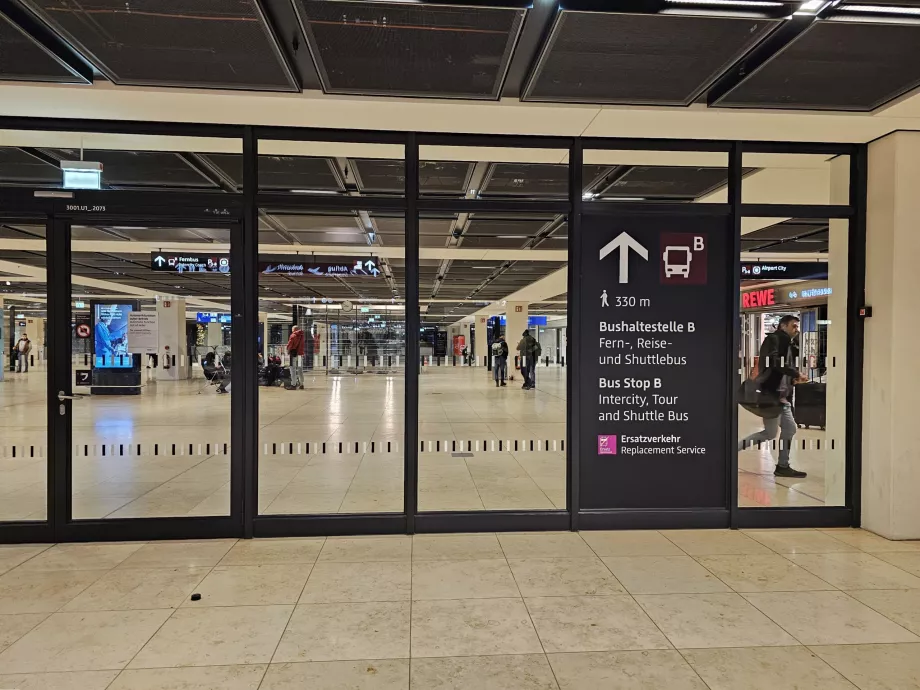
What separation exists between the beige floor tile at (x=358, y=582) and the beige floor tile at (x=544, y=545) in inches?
30.9

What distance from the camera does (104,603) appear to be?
308 centimetres

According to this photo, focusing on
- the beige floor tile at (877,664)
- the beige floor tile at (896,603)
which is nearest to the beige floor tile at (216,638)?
the beige floor tile at (877,664)

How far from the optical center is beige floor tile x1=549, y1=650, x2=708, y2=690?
2.35m

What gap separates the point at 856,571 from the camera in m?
3.54

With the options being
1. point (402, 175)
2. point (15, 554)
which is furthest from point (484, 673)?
point (402, 175)

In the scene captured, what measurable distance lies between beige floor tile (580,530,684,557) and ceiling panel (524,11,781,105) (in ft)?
10.2

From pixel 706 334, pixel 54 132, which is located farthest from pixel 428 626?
pixel 54 132

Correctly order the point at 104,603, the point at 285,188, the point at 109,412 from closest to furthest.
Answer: the point at 104,603, the point at 285,188, the point at 109,412

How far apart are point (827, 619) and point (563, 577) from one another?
1409mm

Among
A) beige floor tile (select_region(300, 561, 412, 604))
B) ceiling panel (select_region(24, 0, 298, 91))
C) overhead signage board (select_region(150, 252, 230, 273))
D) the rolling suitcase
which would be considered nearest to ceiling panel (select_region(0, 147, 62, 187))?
ceiling panel (select_region(24, 0, 298, 91))

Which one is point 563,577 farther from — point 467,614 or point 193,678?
point 193,678

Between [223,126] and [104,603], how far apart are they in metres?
3.29

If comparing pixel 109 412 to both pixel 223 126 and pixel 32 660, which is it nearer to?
pixel 223 126

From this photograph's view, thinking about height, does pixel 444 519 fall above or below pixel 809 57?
below
